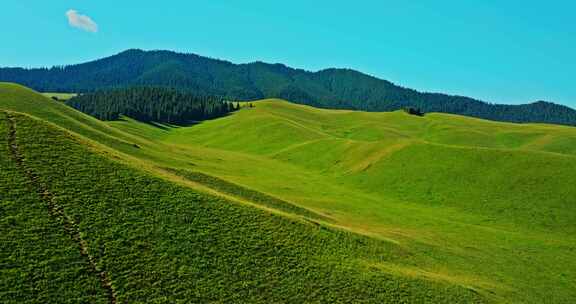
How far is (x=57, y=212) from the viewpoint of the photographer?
75.6ft

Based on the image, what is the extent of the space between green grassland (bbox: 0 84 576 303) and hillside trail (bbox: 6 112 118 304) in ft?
1.30

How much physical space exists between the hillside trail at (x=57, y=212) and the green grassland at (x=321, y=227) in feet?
1.30

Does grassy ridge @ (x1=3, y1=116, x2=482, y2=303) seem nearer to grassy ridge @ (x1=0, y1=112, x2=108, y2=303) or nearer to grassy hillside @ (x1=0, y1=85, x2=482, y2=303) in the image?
grassy hillside @ (x1=0, y1=85, x2=482, y2=303)

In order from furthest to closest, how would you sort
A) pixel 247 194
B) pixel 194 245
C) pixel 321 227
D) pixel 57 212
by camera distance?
pixel 247 194 < pixel 321 227 < pixel 194 245 < pixel 57 212

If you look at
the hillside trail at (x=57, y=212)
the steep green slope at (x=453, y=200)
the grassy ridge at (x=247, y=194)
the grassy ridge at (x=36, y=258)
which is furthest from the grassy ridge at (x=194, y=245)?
the grassy ridge at (x=247, y=194)

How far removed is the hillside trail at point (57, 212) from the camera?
19.4 m

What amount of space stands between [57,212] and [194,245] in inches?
319

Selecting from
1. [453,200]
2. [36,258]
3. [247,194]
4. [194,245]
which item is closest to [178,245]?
[194,245]

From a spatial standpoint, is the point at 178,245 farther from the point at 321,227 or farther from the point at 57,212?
the point at 321,227

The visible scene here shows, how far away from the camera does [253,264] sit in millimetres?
23891

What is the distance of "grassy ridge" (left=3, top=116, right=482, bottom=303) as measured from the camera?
2108cm

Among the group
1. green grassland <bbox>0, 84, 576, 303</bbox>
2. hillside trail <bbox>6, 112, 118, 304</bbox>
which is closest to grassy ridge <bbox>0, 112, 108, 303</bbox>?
hillside trail <bbox>6, 112, 118, 304</bbox>

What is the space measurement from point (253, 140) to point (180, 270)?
11590cm

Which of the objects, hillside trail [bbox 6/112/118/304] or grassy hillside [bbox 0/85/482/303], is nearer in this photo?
hillside trail [bbox 6/112/118/304]
